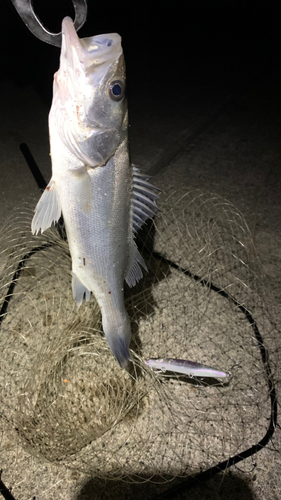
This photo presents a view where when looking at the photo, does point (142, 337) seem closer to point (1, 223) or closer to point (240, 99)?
point (1, 223)

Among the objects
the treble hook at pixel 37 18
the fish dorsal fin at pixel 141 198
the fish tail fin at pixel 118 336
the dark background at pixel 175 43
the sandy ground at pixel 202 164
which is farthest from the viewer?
the dark background at pixel 175 43

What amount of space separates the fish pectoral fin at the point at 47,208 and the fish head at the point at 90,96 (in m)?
0.18

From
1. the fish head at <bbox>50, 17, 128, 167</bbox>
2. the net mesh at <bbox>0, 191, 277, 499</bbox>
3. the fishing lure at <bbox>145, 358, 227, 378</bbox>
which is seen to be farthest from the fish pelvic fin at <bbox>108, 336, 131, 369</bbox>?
the fish head at <bbox>50, 17, 128, 167</bbox>

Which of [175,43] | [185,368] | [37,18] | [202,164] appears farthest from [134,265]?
[175,43]

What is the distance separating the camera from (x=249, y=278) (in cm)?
237

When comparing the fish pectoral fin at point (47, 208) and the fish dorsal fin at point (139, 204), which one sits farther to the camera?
the fish dorsal fin at point (139, 204)

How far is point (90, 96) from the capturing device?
3.72ft

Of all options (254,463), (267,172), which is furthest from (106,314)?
(267,172)

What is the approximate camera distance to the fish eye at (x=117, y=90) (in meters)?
1.15

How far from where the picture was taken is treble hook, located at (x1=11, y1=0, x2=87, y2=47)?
104 centimetres

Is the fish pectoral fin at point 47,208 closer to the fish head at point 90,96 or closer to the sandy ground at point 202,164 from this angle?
the fish head at point 90,96

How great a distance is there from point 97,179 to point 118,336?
0.69 m

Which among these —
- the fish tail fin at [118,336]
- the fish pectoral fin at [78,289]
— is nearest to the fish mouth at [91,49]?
the fish pectoral fin at [78,289]

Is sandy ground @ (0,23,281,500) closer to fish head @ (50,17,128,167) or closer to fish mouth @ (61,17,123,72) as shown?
fish head @ (50,17,128,167)
